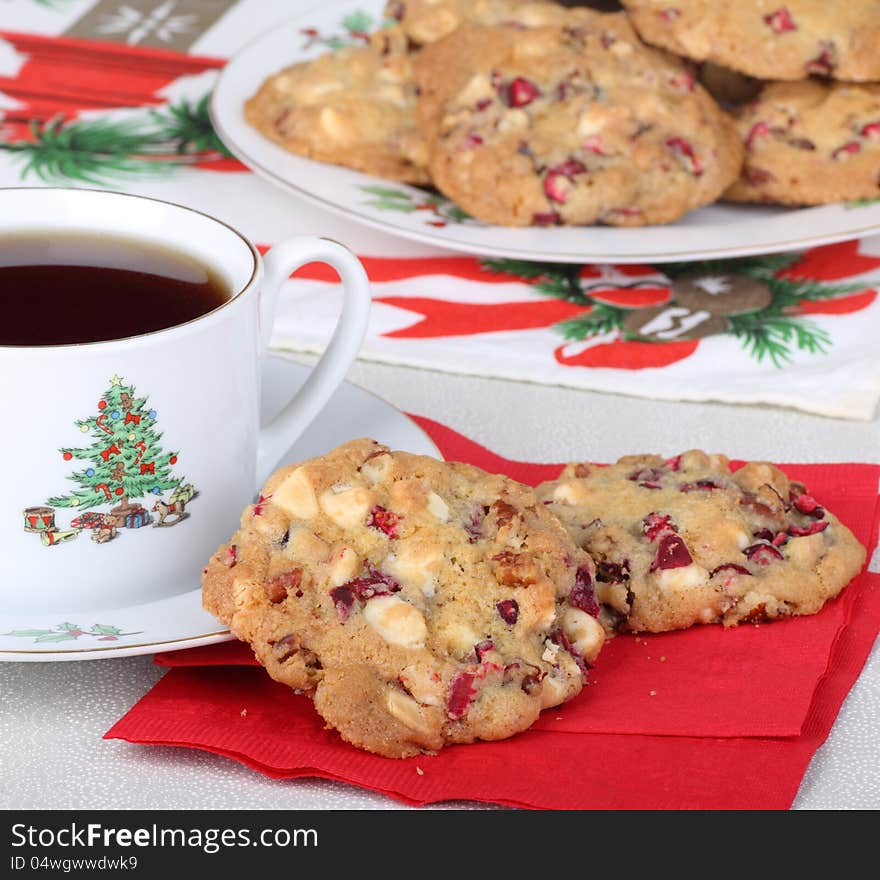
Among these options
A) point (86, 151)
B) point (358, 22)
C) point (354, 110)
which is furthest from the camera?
point (358, 22)

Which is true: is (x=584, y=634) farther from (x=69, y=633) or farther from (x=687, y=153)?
(x=687, y=153)

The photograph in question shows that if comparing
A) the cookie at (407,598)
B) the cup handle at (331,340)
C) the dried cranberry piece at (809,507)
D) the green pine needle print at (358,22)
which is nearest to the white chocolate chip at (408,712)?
the cookie at (407,598)

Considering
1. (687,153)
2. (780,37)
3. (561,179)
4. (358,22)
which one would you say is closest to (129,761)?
(561,179)

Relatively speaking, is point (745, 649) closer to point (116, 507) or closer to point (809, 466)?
point (809, 466)

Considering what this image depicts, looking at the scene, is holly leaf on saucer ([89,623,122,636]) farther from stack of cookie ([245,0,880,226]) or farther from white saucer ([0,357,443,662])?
stack of cookie ([245,0,880,226])

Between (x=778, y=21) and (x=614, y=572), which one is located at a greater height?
(x=778, y=21)

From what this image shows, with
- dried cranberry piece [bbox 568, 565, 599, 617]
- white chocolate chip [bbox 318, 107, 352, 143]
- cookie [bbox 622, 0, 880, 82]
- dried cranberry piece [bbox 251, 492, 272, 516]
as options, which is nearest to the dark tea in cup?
dried cranberry piece [bbox 251, 492, 272, 516]

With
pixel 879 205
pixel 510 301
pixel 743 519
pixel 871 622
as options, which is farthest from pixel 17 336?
pixel 879 205
